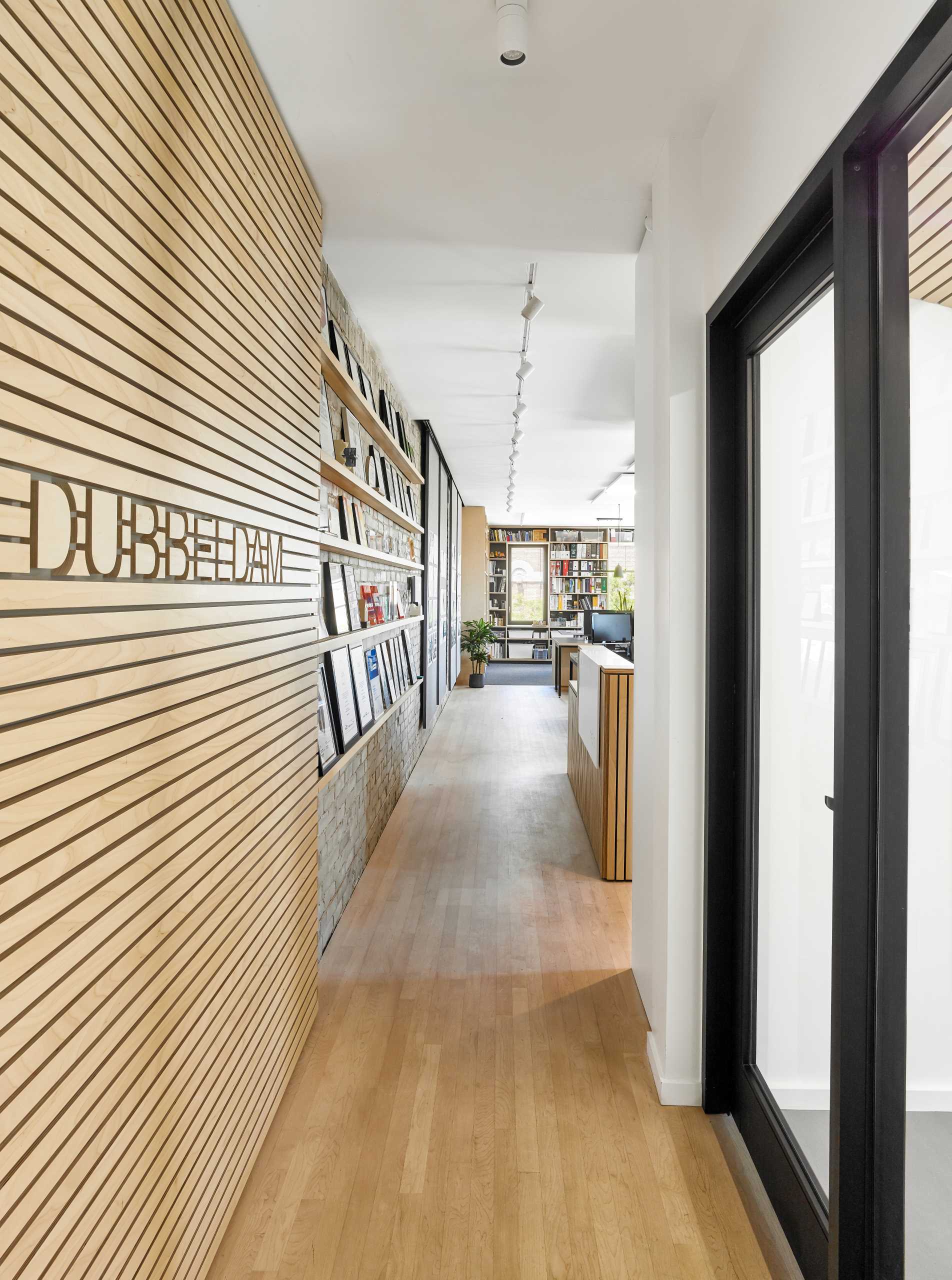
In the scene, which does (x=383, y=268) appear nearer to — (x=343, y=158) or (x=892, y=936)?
(x=343, y=158)

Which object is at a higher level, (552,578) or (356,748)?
(552,578)

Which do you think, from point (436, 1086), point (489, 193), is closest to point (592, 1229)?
point (436, 1086)

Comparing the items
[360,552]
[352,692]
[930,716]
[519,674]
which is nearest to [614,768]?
[352,692]

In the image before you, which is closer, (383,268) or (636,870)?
(636,870)

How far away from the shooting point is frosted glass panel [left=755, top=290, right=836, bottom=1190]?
1.56 meters

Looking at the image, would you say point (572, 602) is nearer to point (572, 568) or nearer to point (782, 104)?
point (572, 568)

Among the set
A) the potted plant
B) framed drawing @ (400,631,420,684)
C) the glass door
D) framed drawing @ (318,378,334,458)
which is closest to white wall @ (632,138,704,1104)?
the glass door

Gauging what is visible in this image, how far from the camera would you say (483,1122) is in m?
2.01

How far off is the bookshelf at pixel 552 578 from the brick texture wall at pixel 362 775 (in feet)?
30.5

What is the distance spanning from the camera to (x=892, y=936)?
4.06 feet

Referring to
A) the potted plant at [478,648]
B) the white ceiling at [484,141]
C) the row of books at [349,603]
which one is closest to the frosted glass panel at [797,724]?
the white ceiling at [484,141]

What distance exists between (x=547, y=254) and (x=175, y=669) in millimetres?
2416

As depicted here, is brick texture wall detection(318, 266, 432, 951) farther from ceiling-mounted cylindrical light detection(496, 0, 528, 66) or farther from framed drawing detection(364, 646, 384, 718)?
ceiling-mounted cylindrical light detection(496, 0, 528, 66)

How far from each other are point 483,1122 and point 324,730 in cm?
143
